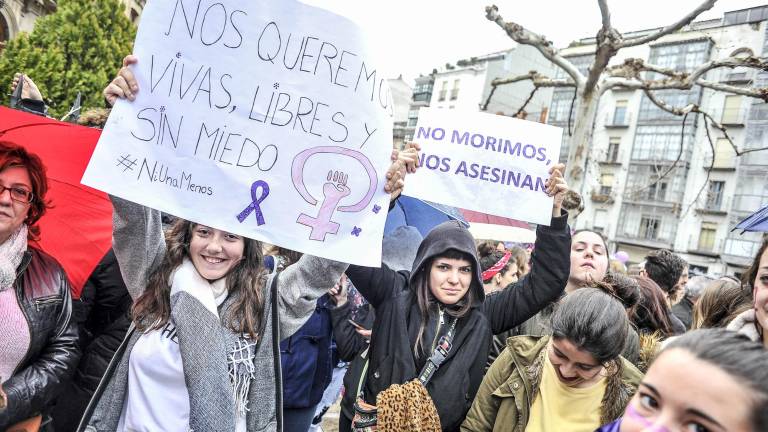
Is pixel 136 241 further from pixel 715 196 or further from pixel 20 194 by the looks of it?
pixel 715 196

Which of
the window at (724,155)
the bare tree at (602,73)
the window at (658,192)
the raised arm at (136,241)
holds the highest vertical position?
the window at (724,155)

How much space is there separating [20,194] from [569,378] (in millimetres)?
2363

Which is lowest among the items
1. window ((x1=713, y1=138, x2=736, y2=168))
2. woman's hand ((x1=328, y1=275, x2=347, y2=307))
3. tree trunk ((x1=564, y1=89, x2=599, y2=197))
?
woman's hand ((x1=328, y1=275, x2=347, y2=307))

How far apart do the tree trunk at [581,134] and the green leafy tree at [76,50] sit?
12.6 m

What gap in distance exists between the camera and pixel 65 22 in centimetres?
1505

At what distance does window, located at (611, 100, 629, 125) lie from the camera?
4197 cm

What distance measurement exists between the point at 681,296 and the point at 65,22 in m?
17.0

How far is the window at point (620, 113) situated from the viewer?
138ft

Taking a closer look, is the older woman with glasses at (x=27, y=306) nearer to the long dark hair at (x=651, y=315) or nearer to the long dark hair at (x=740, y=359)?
the long dark hair at (x=740, y=359)

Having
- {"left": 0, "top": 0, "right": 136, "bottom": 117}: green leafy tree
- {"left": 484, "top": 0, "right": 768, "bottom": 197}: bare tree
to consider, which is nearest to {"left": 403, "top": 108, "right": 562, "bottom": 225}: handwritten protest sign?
{"left": 484, "top": 0, "right": 768, "bottom": 197}: bare tree

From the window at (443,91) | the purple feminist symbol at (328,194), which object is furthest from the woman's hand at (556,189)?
the window at (443,91)

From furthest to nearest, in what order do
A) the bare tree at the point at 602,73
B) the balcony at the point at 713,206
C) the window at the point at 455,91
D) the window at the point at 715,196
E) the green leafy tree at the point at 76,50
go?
the window at the point at 455,91 → the window at the point at 715,196 → the balcony at the point at 713,206 → the green leafy tree at the point at 76,50 → the bare tree at the point at 602,73

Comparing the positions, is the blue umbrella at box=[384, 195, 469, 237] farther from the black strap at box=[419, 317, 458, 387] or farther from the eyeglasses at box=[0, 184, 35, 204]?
the eyeglasses at box=[0, 184, 35, 204]

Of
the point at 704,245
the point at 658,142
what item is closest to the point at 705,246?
the point at 704,245
